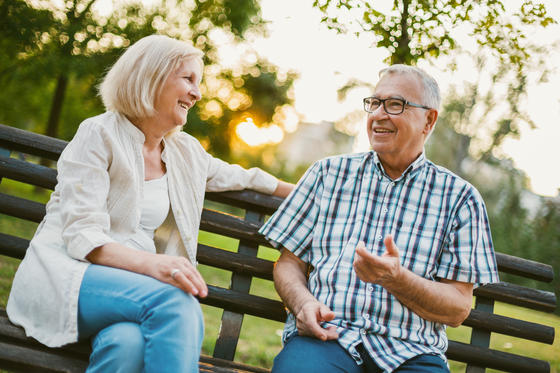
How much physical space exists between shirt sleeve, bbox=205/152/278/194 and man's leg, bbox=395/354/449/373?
119cm

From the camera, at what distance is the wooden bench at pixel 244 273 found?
2.70 meters

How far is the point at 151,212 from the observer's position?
242 cm

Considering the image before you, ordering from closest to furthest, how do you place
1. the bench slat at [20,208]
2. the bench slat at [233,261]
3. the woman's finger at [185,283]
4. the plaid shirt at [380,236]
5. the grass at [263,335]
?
1. the woman's finger at [185,283]
2. the plaid shirt at [380,236]
3. the bench slat at [20,208]
4. the bench slat at [233,261]
5. the grass at [263,335]

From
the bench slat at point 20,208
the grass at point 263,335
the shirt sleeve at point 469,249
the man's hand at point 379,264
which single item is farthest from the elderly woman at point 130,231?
the grass at point 263,335

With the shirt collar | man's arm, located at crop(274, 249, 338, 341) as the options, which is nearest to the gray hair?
the shirt collar

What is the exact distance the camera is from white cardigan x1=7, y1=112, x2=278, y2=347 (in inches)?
80.5

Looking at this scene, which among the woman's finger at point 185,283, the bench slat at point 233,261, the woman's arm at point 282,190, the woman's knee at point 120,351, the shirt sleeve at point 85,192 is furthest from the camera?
the woman's arm at point 282,190

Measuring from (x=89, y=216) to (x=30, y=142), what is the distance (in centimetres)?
90

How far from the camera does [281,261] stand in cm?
262

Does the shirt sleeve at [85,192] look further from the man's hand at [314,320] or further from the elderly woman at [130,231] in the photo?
the man's hand at [314,320]

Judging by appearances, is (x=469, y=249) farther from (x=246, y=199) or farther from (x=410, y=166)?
(x=246, y=199)

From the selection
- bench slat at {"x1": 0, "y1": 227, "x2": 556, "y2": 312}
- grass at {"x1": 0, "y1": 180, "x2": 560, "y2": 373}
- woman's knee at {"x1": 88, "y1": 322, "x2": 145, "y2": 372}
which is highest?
bench slat at {"x1": 0, "y1": 227, "x2": 556, "y2": 312}

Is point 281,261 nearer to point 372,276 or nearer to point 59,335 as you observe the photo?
point 372,276

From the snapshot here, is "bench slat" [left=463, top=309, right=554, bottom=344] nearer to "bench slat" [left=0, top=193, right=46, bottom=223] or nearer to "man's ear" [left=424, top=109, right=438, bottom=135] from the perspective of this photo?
"man's ear" [left=424, top=109, right=438, bottom=135]
